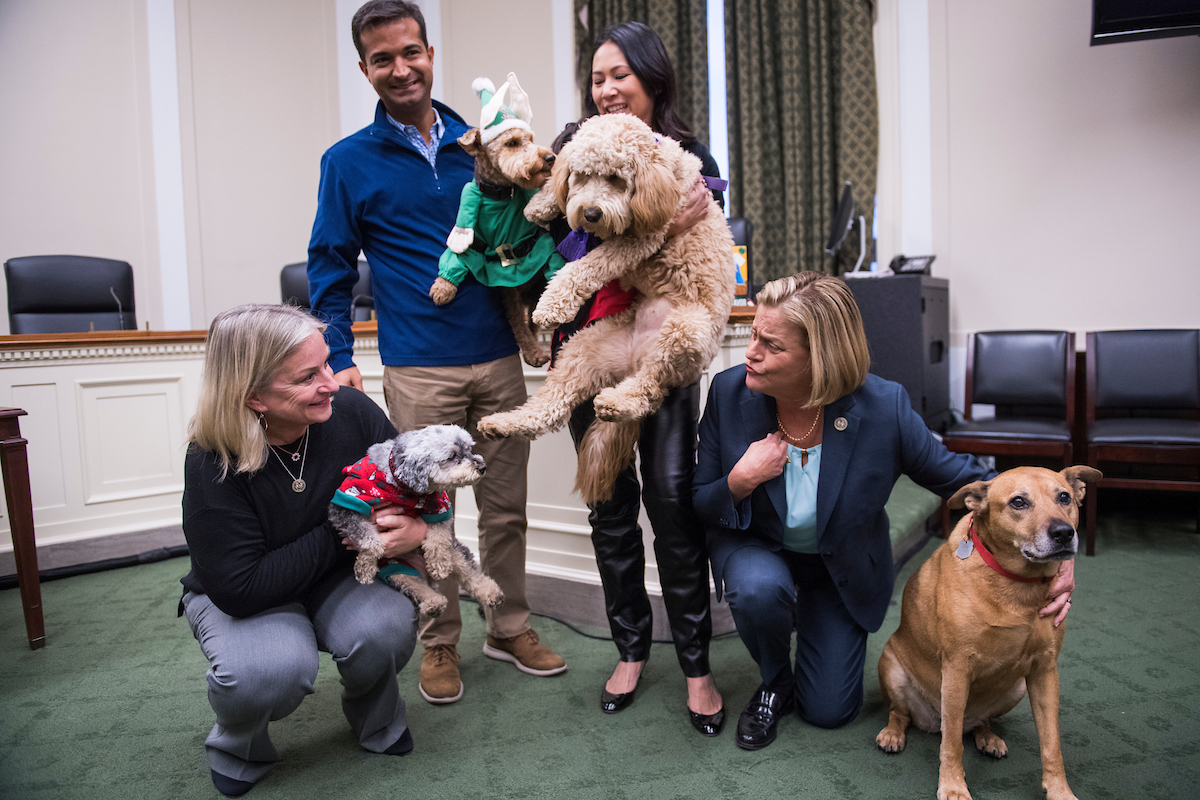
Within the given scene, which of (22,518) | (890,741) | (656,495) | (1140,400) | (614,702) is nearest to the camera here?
(890,741)

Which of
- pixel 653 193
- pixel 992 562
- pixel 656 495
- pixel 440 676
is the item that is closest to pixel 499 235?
pixel 653 193

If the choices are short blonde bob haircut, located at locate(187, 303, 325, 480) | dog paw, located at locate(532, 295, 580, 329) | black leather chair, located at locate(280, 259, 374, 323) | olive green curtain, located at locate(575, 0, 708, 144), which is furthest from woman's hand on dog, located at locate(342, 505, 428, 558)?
olive green curtain, located at locate(575, 0, 708, 144)

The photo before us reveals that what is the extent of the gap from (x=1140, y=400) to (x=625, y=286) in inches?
115

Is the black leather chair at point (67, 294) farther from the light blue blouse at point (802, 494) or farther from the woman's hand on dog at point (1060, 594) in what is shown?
the woman's hand on dog at point (1060, 594)

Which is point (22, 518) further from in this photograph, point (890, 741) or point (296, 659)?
point (890, 741)

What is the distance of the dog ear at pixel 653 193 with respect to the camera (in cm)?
137

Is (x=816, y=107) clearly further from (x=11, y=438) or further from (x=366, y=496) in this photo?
(x=11, y=438)

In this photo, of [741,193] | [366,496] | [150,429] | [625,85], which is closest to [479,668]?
[366,496]

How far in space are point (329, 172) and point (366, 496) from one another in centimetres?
85

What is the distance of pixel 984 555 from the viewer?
1.38 metres

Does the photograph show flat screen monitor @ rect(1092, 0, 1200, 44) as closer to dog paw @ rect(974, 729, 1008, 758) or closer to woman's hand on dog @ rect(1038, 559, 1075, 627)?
woman's hand on dog @ rect(1038, 559, 1075, 627)

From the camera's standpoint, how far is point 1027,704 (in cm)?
178

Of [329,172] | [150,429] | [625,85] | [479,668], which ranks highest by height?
[625,85]

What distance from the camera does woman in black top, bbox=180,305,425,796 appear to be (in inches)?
56.9
